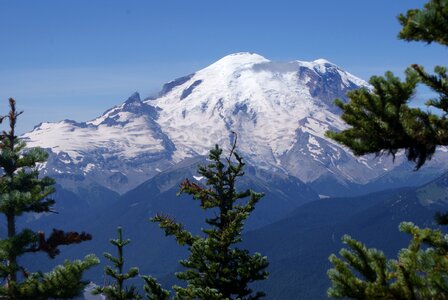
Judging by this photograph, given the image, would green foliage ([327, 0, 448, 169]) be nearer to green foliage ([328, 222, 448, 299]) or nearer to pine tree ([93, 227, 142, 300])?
green foliage ([328, 222, 448, 299])

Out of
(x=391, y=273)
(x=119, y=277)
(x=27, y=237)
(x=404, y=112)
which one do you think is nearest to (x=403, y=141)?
(x=404, y=112)

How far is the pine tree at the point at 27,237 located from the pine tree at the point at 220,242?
686 cm

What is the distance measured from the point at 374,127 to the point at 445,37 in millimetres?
2313

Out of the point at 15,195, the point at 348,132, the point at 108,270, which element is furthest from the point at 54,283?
the point at 348,132

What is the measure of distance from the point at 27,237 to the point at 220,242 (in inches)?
369

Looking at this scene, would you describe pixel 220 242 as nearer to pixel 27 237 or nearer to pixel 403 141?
pixel 27 237

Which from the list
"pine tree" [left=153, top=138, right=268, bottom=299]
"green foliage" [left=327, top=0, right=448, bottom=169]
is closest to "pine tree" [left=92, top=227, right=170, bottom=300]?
"pine tree" [left=153, top=138, right=268, bottom=299]

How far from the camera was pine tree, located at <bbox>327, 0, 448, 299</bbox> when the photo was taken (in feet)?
36.9

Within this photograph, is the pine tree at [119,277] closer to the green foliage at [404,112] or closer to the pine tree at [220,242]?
the pine tree at [220,242]

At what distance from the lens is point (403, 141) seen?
535 inches

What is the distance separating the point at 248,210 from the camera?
101ft

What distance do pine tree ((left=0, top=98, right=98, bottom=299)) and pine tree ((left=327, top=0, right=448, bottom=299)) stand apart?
13570 millimetres

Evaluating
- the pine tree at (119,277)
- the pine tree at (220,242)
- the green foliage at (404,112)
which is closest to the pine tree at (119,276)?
the pine tree at (119,277)

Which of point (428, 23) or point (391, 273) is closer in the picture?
point (391, 273)
